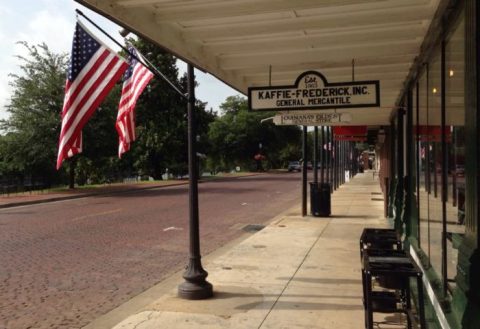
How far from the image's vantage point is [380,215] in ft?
55.6

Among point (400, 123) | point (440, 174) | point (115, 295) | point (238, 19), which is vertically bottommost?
point (115, 295)

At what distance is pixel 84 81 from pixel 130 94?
819 mm

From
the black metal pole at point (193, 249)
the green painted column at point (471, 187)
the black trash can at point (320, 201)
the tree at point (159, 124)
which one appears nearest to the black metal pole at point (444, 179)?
the green painted column at point (471, 187)

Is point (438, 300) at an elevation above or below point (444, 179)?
below

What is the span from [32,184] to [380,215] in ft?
81.5

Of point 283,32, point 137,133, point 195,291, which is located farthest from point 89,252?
point 137,133

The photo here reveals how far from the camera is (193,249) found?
7.17 m

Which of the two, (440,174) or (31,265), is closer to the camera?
(440,174)

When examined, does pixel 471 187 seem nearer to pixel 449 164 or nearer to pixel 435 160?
pixel 449 164

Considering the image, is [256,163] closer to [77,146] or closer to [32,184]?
[32,184]

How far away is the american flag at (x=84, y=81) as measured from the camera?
688 centimetres

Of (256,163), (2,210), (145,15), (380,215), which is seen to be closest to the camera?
(145,15)

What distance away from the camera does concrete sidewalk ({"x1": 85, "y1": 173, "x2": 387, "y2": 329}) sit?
238 inches

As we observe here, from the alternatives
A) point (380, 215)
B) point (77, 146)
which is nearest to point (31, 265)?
point (77, 146)
